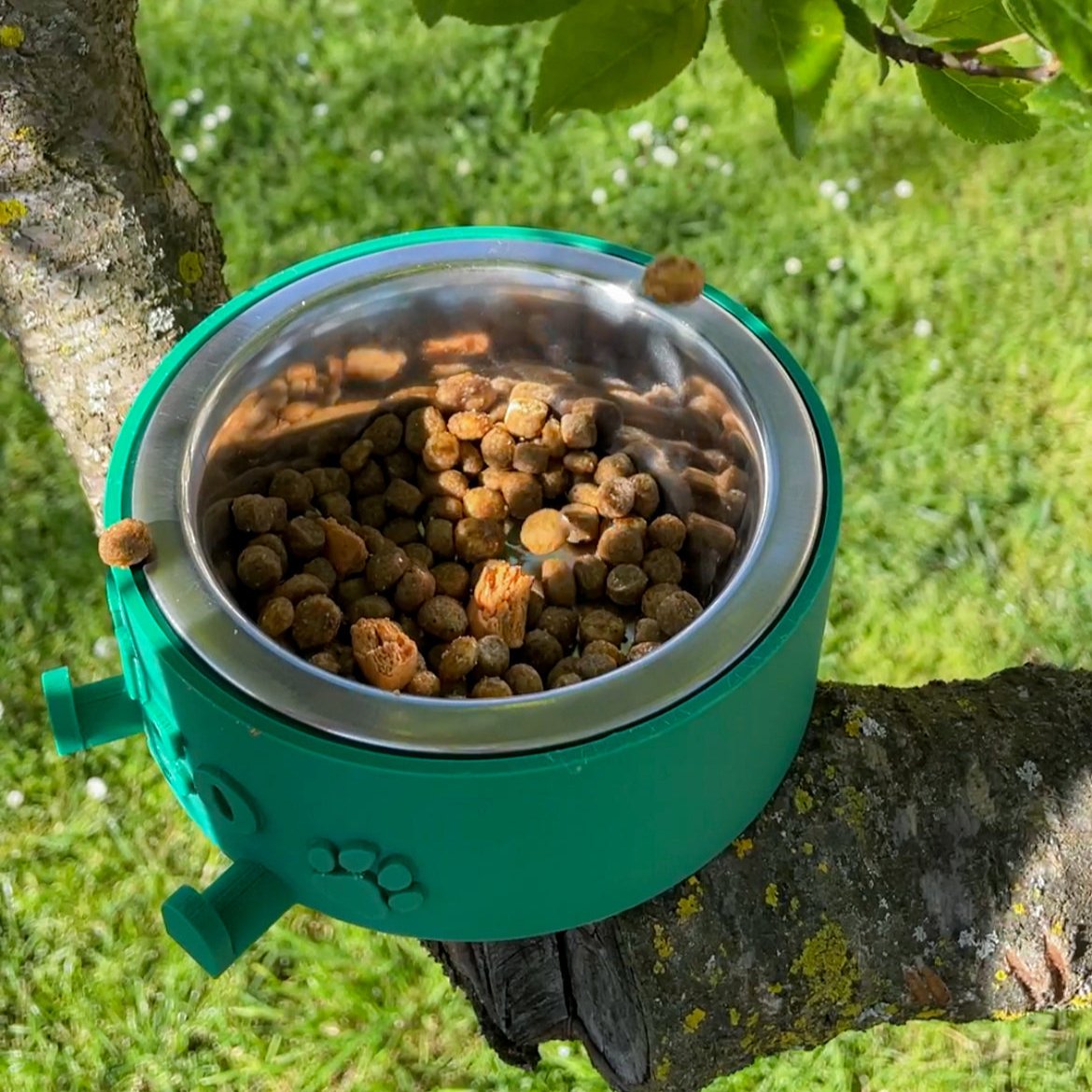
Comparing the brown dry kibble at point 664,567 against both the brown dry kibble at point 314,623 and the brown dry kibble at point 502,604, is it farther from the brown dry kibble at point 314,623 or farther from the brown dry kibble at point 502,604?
the brown dry kibble at point 314,623

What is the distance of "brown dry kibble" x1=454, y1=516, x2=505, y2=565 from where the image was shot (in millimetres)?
1364

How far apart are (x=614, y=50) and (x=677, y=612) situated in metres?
0.64

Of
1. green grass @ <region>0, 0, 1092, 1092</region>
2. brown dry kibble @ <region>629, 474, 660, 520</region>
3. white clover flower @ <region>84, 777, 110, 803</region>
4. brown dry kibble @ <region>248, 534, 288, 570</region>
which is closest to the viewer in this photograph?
brown dry kibble @ <region>248, 534, 288, 570</region>

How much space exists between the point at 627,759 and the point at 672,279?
453 millimetres

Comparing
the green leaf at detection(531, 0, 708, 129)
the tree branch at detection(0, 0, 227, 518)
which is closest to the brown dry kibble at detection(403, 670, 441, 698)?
the tree branch at detection(0, 0, 227, 518)

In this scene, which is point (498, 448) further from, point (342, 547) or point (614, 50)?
point (614, 50)

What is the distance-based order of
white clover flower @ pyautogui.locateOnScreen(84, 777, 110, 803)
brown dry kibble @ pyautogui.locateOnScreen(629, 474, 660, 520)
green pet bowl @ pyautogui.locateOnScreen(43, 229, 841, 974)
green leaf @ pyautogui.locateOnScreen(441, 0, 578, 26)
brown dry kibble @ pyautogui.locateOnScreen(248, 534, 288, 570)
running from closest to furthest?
green leaf @ pyautogui.locateOnScreen(441, 0, 578, 26) → green pet bowl @ pyautogui.locateOnScreen(43, 229, 841, 974) → brown dry kibble @ pyautogui.locateOnScreen(248, 534, 288, 570) → brown dry kibble @ pyautogui.locateOnScreen(629, 474, 660, 520) → white clover flower @ pyautogui.locateOnScreen(84, 777, 110, 803)

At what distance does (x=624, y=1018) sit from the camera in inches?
46.0

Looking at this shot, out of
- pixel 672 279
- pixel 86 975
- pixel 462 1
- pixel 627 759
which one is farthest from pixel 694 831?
pixel 86 975

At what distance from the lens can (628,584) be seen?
4.26 feet

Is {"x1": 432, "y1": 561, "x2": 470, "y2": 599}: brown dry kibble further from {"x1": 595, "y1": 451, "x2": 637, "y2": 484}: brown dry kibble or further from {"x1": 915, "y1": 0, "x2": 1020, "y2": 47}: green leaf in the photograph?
{"x1": 915, "y1": 0, "x2": 1020, "y2": 47}: green leaf

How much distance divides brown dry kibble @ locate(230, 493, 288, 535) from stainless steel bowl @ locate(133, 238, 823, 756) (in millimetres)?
14

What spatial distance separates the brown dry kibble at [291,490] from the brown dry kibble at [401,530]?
96 mm

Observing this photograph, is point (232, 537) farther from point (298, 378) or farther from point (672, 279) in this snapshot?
point (672, 279)
